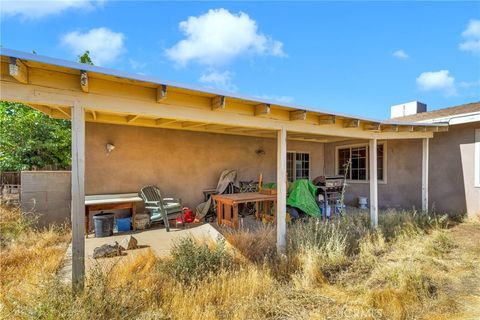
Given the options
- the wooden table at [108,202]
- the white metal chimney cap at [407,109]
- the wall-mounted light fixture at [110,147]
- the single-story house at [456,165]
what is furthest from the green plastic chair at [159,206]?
the white metal chimney cap at [407,109]

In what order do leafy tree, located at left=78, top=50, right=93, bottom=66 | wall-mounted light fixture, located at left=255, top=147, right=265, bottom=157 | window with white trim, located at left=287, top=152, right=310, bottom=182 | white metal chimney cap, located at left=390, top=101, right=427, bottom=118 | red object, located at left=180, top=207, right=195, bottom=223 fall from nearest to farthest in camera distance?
1. red object, located at left=180, top=207, right=195, bottom=223
2. wall-mounted light fixture, located at left=255, top=147, right=265, bottom=157
3. window with white trim, located at left=287, top=152, right=310, bottom=182
4. white metal chimney cap, located at left=390, top=101, right=427, bottom=118
5. leafy tree, located at left=78, top=50, right=93, bottom=66

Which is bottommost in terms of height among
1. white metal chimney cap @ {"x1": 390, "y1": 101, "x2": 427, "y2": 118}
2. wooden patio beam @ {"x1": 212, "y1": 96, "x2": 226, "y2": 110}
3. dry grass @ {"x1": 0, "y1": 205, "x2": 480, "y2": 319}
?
dry grass @ {"x1": 0, "y1": 205, "x2": 480, "y2": 319}

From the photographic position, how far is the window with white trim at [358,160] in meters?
8.77

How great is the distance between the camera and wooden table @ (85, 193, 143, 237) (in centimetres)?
534

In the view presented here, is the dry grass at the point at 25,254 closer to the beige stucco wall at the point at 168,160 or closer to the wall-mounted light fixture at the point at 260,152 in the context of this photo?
the beige stucco wall at the point at 168,160

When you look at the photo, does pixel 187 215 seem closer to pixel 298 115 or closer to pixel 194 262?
pixel 194 262

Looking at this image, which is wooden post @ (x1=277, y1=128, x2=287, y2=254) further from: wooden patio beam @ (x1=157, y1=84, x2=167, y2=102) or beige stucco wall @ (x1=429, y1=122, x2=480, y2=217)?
beige stucco wall @ (x1=429, y1=122, x2=480, y2=217)

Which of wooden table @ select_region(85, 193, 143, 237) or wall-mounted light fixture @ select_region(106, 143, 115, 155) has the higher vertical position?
wall-mounted light fixture @ select_region(106, 143, 115, 155)

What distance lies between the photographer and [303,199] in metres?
6.52

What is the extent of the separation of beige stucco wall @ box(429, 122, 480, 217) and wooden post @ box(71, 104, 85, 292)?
852cm

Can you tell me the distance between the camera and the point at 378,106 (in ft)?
48.3

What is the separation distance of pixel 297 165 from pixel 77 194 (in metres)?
7.85

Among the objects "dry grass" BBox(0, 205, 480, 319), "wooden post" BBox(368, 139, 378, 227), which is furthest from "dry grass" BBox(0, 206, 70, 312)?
"wooden post" BBox(368, 139, 378, 227)

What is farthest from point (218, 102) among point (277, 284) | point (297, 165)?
point (297, 165)
